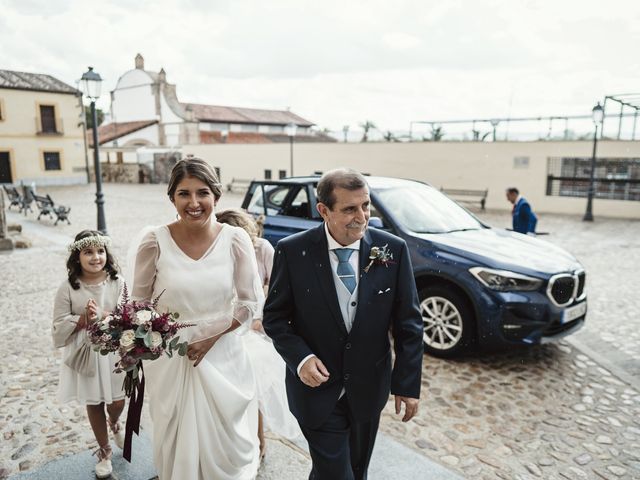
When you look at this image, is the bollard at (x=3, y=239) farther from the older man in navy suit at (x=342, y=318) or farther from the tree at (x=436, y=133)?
the tree at (x=436, y=133)

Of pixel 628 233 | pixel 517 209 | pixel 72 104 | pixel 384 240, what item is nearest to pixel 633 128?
pixel 628 233

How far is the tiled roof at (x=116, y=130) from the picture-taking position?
43656 mm

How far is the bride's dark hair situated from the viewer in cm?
265

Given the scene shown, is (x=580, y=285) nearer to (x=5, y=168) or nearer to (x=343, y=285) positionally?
(x=343, y=285)

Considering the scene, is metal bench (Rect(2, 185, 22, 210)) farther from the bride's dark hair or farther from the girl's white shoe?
the bride's dark hair

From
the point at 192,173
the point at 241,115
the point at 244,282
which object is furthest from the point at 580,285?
the point at 241,115

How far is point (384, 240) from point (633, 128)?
794 inches

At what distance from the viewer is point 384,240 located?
2.50m

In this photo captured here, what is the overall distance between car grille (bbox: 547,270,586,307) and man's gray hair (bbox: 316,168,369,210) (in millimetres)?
3385

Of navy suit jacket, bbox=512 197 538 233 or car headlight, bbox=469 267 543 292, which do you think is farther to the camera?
navy suit jacket, bbox=512 197 538 233

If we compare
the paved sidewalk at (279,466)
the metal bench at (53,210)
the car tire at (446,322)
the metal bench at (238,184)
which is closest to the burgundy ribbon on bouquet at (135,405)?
the paved sidewalk at (279,466)

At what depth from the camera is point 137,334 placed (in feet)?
7.98

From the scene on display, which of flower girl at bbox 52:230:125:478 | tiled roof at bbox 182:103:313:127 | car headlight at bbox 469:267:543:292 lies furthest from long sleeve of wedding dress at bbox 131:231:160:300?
tiled roof at bbox 182:103:313:127

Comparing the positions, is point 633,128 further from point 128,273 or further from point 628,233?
point 128,273
